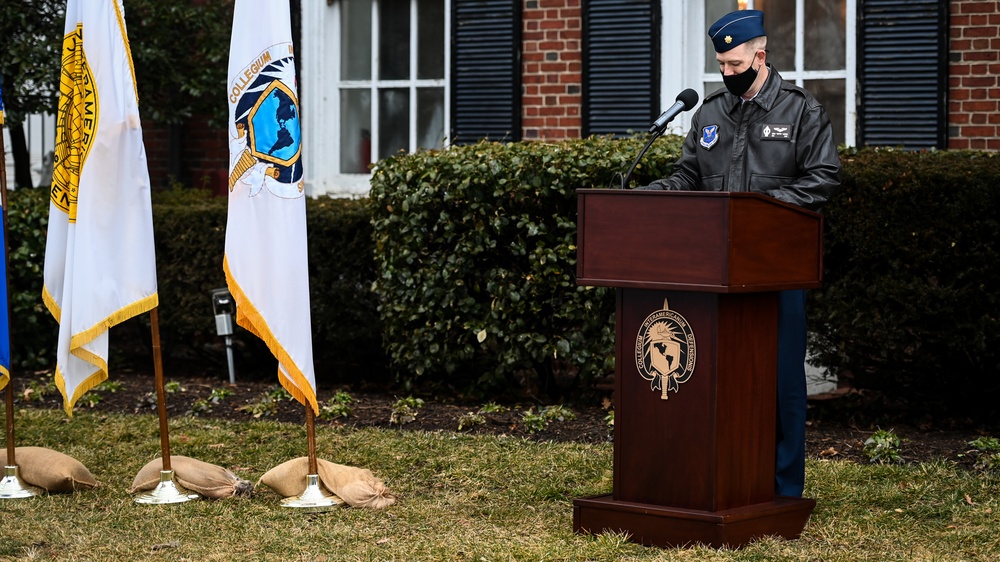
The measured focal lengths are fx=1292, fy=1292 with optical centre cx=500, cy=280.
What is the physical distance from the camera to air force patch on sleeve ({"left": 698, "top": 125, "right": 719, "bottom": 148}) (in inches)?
199

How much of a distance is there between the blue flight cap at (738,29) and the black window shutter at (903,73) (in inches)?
156

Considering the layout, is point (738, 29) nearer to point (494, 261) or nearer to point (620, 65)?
point (494, 261)

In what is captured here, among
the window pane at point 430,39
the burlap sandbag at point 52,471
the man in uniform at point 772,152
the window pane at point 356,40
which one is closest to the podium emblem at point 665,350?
the man in uniform at point 772,152

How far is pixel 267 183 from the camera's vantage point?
564 centimetres

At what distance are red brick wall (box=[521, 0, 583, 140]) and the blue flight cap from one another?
4786 millimetres

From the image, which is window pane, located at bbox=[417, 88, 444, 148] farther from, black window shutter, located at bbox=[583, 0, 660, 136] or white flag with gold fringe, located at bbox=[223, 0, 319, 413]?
white flag with gold fringe, located at bbox=[223, 0, 319, 413]

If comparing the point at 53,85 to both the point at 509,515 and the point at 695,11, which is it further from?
the point at 509,515

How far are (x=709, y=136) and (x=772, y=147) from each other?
0.27 m

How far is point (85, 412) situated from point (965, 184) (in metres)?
5.29

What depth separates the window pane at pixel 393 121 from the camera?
415 inches

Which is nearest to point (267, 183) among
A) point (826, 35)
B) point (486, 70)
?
point (486, 70)

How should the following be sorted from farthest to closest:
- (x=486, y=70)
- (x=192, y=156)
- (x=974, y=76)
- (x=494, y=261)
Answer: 1. (x=192, y=156)
2. (x=486, y=70)
3. (x=974, y=76)
4. (x=494, y=261)

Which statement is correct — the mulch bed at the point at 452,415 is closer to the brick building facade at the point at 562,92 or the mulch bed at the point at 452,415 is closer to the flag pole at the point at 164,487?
the flag pole at the point at 164,487

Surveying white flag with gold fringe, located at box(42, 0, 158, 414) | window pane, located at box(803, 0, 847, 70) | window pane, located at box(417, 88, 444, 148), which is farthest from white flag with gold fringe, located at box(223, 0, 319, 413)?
window pane, located at box(417, 88, 444, 148)
